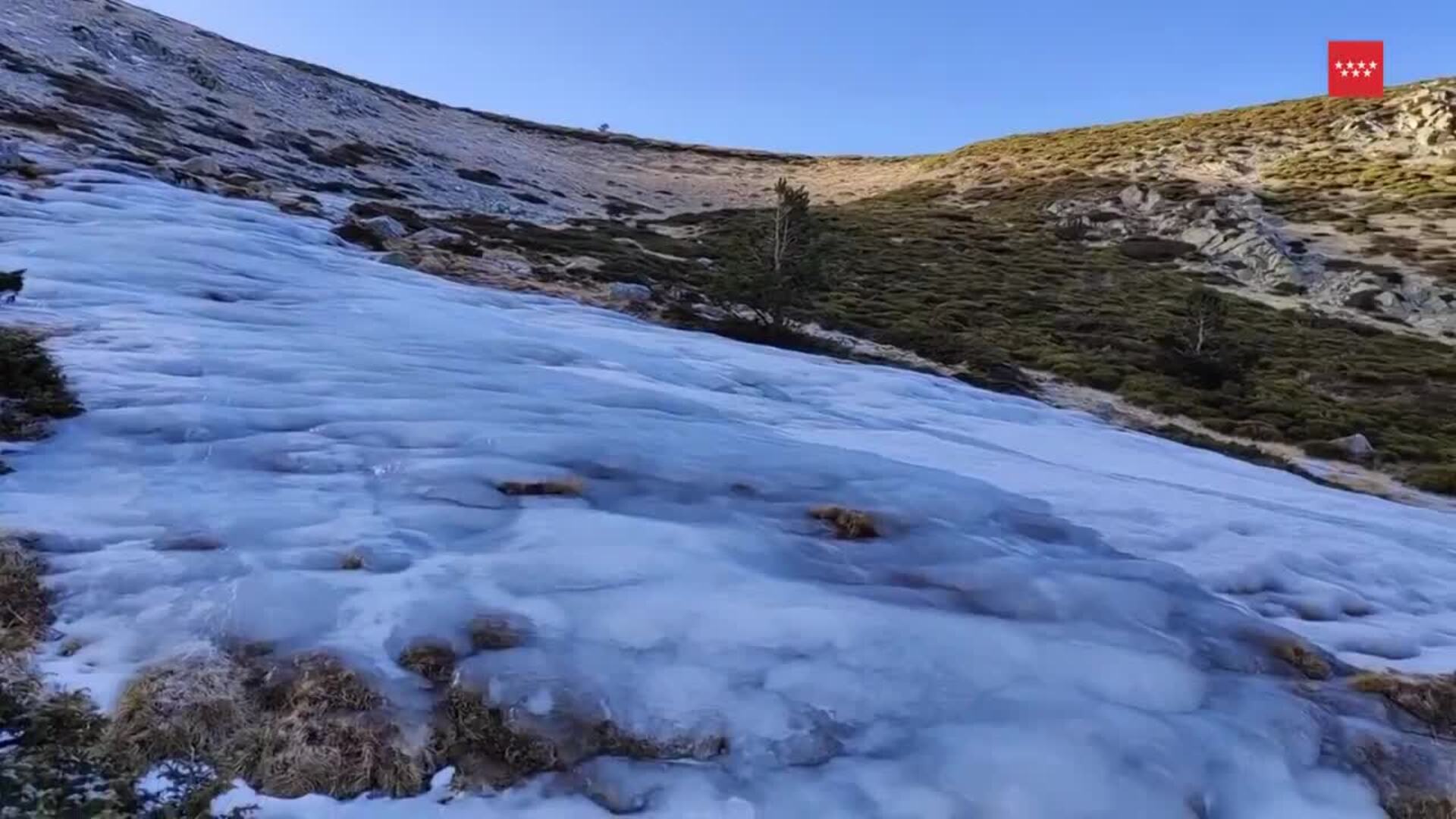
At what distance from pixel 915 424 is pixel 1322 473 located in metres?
8.97

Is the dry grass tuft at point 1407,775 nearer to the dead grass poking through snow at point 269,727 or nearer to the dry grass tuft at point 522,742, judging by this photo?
the dry grass tuft at point 522,742

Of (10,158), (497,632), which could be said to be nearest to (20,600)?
(497,632)

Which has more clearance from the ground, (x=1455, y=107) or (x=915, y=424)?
(x=1455, y=107)

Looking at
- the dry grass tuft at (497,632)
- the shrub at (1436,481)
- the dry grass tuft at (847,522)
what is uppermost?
the dry grass tuft at (847,522)

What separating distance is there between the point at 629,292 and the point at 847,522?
14.8 meters

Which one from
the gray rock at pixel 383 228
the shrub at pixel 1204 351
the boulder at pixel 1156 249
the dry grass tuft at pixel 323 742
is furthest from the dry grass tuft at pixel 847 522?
the boulder at pixel 1156 249

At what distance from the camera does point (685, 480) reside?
7852 millimetres

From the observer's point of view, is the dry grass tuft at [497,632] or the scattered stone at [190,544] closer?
the dry grass tuft at [497,632]

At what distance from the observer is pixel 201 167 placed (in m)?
24.7

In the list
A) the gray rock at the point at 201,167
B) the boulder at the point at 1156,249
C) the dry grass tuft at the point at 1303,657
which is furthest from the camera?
the boulder at the point at 1156,249

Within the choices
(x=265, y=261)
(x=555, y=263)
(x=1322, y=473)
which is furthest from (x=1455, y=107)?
(x=265, y=261)

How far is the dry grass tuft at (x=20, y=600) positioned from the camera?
459 centimetres

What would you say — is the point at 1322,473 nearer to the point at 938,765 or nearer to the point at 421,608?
the point at 938,765

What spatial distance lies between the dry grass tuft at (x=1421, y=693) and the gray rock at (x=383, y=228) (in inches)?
798
